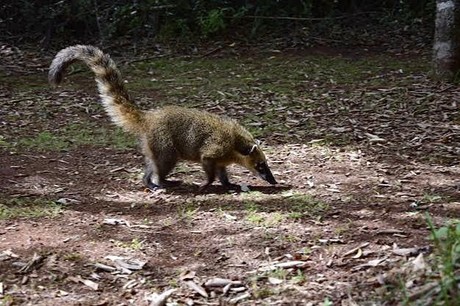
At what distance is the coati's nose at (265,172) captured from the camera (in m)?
5.87

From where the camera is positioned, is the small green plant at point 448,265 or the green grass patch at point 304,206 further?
the green grass patch at point 304,206

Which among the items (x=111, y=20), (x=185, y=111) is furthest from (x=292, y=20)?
(x=185, y=111)

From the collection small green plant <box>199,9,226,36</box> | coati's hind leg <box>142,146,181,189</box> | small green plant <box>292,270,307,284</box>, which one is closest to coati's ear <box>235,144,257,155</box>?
coati's hind leg <box>142,146,181,189</box>

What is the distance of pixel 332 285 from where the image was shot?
3.75m

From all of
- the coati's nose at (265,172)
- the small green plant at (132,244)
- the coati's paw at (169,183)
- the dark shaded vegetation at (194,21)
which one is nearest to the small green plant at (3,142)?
the coati's paw at (169,183)

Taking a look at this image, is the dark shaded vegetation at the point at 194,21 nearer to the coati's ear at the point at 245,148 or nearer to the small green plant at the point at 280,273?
the coati's ear at the point at 245,148

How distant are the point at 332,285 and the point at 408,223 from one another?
1089mm

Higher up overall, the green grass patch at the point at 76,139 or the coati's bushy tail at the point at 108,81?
the coati's bushy tail at the point at 108,81

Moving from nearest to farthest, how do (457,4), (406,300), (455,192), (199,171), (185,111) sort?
(406,300), (455,192), (185,111), (199,171), (457,4)

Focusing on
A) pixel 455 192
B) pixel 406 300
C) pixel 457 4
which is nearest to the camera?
pixel 406 300

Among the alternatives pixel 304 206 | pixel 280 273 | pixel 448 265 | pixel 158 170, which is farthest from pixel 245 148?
pixel 448 265

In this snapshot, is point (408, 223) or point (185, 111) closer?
point (408, 223)

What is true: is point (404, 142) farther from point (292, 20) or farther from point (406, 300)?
point (292, 20)

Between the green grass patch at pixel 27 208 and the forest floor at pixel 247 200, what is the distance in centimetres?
2
